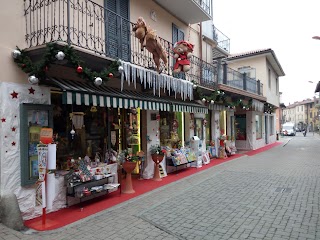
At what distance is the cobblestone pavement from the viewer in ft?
16.4

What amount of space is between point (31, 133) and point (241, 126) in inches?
732

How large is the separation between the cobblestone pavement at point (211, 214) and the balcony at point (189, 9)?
24.6 feet

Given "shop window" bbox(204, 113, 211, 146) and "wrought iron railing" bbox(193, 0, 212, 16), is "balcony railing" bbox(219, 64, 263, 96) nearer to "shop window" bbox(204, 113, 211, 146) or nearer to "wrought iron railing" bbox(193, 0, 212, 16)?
"shop window" bbox(204, 113, 211, 146)

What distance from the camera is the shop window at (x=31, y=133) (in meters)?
5.81

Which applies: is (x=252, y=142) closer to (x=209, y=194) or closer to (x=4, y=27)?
(x=209, y=194)

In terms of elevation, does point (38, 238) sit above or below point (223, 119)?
below

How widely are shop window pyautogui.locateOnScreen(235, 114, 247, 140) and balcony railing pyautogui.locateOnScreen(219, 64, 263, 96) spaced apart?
94.2 inches

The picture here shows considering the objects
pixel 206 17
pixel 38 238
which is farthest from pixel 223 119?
pixel 38 238

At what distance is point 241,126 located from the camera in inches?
865

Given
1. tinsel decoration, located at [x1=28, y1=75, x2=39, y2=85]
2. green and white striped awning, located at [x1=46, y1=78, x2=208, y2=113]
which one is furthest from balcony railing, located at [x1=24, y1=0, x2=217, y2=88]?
green and white striped awning, located at [x1=46, y1=78, x2=208, y2=113]

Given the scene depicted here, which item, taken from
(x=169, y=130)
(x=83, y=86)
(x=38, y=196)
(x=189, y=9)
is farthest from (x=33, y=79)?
(x=189, y=9)

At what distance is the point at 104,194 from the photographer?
7422 millimetres

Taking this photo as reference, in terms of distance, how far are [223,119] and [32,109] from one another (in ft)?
45.1

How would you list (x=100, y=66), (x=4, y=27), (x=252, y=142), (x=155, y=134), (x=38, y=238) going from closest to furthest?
(x=38, y=238) < (x=4, y=27) < (x=100, y=66) < (x=155, y=134) < (x=252, y=142)
